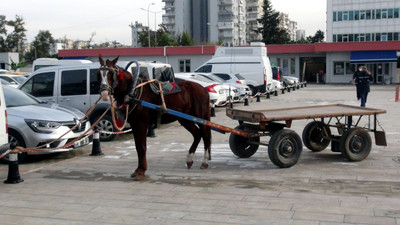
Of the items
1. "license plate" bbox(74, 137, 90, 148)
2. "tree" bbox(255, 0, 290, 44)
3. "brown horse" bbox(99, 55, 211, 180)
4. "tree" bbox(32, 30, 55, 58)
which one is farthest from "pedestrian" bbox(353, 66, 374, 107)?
"tree" bbox(32, 30, 55, 58)

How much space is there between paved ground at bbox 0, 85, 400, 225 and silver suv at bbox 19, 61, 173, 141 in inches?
82.8

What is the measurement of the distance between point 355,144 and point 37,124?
6.51 meters

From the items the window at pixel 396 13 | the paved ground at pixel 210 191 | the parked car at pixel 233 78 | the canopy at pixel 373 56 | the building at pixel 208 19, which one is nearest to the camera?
the paved ground at pixel 210 191

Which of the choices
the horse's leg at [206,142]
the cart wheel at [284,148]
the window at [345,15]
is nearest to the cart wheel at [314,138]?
the cart wheel at [284,148]

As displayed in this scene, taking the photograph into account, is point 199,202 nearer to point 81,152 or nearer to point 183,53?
point 81,152

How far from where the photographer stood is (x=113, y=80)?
308 inches

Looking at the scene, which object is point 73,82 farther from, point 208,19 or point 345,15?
point 208,19

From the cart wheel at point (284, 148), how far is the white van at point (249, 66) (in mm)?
20004

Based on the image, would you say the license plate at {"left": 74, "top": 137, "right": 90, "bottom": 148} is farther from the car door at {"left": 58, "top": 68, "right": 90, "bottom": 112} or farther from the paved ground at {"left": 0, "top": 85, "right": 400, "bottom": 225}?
the car door at {"left": 58, "top": 68, "right": 90, "bottom": 112}

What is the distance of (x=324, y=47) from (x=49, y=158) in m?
45.4

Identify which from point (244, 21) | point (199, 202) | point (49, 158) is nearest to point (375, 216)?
point (199, 202)

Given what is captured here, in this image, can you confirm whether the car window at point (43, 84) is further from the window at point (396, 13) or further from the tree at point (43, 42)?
the tree at point (43, 42)

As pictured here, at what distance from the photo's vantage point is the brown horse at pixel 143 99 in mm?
7777

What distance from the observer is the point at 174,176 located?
8.34 m
